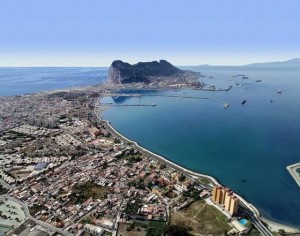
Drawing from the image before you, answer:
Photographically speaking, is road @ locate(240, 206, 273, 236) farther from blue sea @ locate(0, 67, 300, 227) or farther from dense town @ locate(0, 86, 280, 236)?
blue sea @ locate(0, 67, 300, 227)

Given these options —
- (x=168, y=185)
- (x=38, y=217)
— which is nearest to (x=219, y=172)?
(x=168, y=185)

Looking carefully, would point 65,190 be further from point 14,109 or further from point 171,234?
point 14,109

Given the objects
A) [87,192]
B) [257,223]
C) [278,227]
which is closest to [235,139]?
[278,227]

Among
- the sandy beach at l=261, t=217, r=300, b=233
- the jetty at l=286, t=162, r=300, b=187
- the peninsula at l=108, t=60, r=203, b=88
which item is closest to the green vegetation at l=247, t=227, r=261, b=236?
the sandy beach at l=261, t=217, r=300, b=233

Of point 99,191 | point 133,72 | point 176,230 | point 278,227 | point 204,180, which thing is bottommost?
point 278,227

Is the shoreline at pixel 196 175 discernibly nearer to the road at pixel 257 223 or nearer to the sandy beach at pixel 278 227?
the sandy beach at pixel 278 227

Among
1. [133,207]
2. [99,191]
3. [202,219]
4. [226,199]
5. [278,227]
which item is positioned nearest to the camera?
[278,227]

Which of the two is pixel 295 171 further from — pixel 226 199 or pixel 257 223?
pixel 226 199
